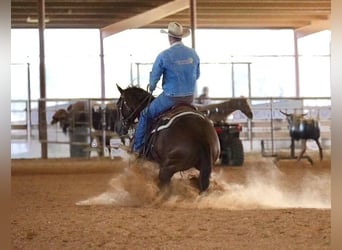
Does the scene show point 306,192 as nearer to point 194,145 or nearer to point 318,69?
point 194,145

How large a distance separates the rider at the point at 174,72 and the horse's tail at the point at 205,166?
22.8 inches

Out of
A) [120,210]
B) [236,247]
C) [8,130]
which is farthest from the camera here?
[120,210]

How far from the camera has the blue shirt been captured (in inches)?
240

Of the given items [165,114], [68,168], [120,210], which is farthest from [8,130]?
[68,168]

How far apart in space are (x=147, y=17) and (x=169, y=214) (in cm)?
1283

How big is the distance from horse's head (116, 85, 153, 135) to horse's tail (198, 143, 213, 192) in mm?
1063

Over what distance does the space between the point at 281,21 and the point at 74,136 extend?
28.2 feet

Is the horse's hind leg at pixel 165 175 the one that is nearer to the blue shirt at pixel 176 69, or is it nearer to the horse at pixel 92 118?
the blue shirt at pixel 176 69

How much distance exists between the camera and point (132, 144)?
21.5 feet

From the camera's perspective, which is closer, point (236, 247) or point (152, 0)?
point (236, 247)

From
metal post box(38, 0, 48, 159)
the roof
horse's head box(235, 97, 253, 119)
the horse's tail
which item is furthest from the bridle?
the roof

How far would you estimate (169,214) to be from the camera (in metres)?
5.19

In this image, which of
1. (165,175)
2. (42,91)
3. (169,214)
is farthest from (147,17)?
(169,214)

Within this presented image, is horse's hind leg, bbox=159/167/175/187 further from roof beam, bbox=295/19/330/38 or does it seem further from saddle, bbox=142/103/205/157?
roof beam, bbox=295/19/330/38
